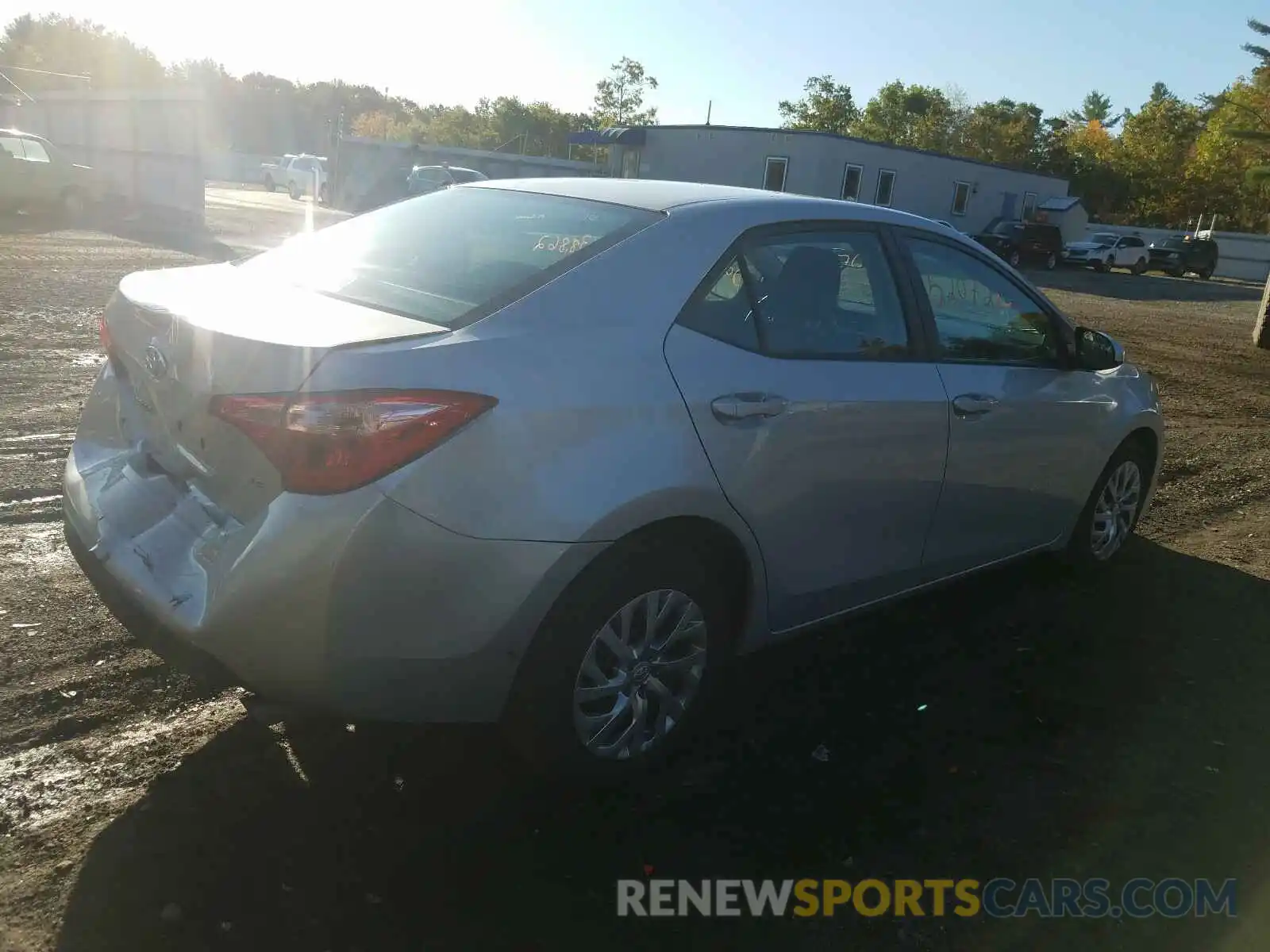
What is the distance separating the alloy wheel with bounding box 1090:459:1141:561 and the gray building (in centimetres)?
2732

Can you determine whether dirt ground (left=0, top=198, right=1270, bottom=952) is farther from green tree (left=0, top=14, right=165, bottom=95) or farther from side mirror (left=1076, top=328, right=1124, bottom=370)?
green tree (left=0, top=14, right=165, bottom=95)

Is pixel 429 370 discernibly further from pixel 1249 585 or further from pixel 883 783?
pixel 1249 585

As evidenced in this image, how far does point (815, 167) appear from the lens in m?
33.6

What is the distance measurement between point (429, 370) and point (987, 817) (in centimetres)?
209

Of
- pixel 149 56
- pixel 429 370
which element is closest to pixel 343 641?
pixel 429 370

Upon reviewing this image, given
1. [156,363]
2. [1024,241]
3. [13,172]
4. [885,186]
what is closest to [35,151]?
[13,172]

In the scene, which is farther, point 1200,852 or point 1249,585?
point 1249,585

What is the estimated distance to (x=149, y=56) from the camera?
7812cm

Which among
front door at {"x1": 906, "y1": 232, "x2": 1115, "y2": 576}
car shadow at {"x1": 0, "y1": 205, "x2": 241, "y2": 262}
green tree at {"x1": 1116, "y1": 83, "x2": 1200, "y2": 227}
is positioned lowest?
car shadow at {"x1": 0, "y1": 205, "x2": 241, "y2": 262}

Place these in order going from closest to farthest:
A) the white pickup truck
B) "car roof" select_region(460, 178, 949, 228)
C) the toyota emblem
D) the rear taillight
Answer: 1. the rear taillight
2. the toyota emblem
3. "car roof" select_region(460, 178, 949, 228)
4. the white pickup truck

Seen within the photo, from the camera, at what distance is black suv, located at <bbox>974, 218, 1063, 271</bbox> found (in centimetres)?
3547

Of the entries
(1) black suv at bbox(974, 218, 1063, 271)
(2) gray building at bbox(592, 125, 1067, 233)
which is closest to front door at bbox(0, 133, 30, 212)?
(2) gray building at bbox(592, 125, 1067, 233)

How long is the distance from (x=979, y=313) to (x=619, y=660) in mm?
2215

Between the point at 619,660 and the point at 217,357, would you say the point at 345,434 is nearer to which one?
the point at 217,357
